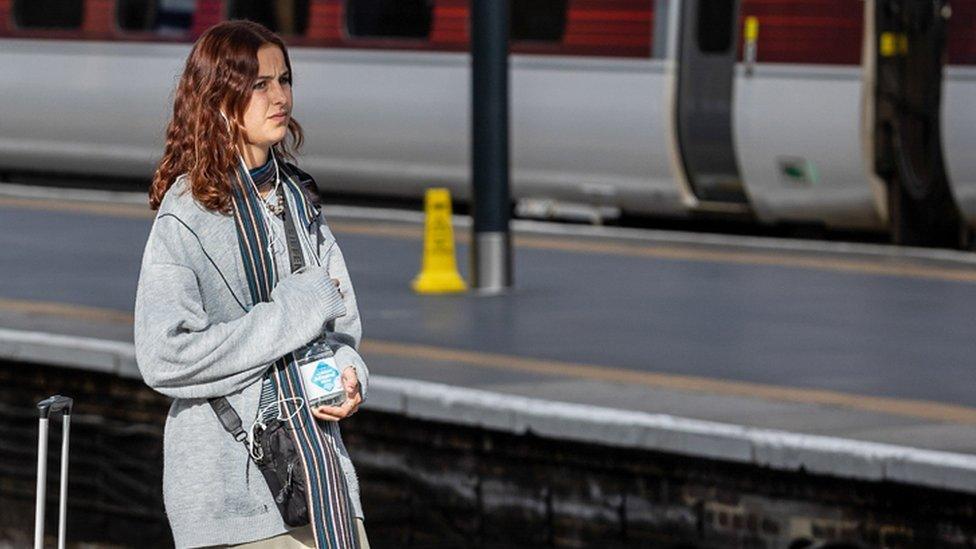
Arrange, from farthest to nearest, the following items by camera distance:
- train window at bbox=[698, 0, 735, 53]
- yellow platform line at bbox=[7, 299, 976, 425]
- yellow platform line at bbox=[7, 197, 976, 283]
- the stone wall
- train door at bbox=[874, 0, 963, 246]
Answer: train window at bbox=[698, 0, 735, 53]
train door at bbox=[874, 0, 963, 246]
yellow platform line at bbox=[7, 197, 976, 283]
yellow platform line at bbox=[7, 299, 976, 425]
the stone wall

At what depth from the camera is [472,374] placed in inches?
306

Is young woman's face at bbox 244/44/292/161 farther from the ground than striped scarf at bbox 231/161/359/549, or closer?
farther from the ground

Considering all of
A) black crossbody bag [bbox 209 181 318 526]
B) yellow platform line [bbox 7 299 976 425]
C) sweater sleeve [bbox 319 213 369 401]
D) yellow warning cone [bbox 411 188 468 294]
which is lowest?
yellow warning cone [bbox 411 188 468 294]

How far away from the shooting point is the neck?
151 inches

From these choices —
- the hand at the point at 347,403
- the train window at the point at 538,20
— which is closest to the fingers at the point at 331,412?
the hand at the point at 347,403

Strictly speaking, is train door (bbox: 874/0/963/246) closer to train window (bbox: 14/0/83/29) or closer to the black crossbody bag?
train window (bbox: 14/0/83/29)

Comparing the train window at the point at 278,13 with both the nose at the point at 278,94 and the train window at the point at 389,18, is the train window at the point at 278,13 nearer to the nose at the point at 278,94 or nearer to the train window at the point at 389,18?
the train window at the point at 389,18

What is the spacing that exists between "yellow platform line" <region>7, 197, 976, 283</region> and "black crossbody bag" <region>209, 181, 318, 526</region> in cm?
782

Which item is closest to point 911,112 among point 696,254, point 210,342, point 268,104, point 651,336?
point 696,254

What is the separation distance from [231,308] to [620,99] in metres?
10.5

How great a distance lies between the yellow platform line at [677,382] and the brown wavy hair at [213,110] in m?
3.41

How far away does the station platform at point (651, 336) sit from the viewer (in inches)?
262

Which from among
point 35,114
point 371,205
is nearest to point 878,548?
point 371,205

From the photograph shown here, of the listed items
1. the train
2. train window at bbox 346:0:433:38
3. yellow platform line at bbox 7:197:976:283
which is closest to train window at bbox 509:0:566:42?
the train
